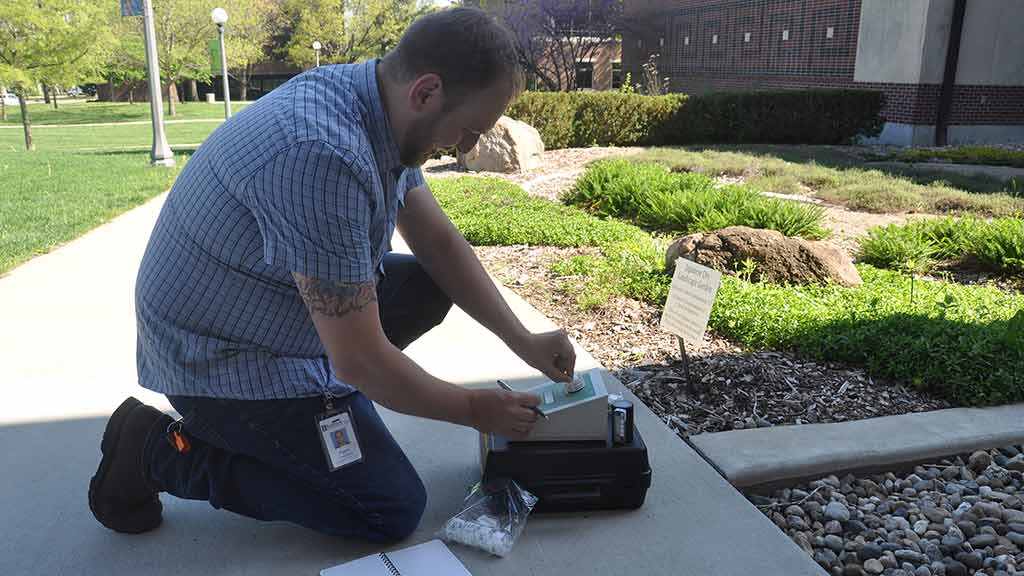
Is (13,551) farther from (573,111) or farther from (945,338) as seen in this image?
(573,111)

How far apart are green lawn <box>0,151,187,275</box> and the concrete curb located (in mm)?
5090

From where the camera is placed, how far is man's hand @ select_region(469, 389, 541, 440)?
6.66 feet

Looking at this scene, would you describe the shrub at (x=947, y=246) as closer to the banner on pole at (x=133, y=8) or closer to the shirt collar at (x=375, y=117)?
the shirt collar at (x=375, y=117)

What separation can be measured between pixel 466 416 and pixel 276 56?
5033 centimetres

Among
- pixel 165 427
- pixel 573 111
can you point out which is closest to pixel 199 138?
pixel 573 111

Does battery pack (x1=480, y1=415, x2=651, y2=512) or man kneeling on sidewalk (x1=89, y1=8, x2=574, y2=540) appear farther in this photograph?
battery pack (x1=480, y1=415, x2=651, y2=512)

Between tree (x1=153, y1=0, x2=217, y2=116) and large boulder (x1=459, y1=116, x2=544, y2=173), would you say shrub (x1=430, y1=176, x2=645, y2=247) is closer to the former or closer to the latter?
large boulder (x1=459, y1=116, x2=544, y2=173)

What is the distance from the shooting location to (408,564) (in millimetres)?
2227

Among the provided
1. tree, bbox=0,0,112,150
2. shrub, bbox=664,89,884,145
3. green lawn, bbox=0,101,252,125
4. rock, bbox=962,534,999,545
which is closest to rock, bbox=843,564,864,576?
rock, bbox=962,534,999,545

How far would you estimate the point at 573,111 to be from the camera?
15.7 m

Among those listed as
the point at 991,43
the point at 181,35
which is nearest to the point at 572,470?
the point at 991,43

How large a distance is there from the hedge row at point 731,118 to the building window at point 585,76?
65.2ft

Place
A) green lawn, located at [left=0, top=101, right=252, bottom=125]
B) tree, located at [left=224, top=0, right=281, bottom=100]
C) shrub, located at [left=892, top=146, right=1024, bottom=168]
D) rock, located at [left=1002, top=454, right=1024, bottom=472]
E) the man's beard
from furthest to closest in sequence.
Result: tree, located at [left=224, top=0, right=281, bottom=100], green lawn, located at [left=0, top=101, right=252, bottom=125], shrub, located at [left=892, top=146, right=1024, bottom=168], rock, located at [left=1002, top=454, right=1024, bottom=472], the man's beard

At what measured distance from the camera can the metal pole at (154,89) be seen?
13.4 metres
